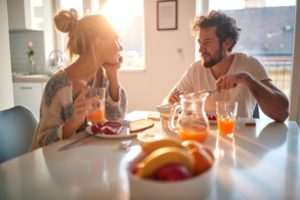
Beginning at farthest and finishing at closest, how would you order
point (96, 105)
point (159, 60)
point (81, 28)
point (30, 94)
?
point (30, 94)
point (159, 60)
point (81, 28)
point (96, 105)

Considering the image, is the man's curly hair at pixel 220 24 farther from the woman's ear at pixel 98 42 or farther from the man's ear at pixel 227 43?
the woman's ear at pixel 98 42

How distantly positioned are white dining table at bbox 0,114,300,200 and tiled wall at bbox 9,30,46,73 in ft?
10.4

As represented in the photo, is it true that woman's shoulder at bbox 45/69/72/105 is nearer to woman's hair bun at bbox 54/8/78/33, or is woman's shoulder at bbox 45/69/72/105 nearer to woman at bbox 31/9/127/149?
woman at bbox 31/9/127/149

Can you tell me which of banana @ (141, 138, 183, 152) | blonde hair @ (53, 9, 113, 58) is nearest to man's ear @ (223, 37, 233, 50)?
blonde hair @ (53, 9, 113, 58)

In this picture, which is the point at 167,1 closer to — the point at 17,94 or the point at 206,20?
the point at 206,20

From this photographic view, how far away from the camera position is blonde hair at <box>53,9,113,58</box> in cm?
140

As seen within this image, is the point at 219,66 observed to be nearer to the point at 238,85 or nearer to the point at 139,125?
the point at 238,85

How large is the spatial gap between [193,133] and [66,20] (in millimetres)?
815

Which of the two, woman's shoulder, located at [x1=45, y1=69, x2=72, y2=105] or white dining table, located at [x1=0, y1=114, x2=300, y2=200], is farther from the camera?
woman's shoulder, located at [x1=45, y1=69, x2=72, y2=105]

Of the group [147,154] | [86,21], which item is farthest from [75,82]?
[147,154]

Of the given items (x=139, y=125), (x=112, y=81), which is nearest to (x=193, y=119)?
(x=139, y=125)

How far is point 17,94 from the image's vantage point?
12.1 ft

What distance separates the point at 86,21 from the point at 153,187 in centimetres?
106

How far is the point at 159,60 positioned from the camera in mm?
3477
